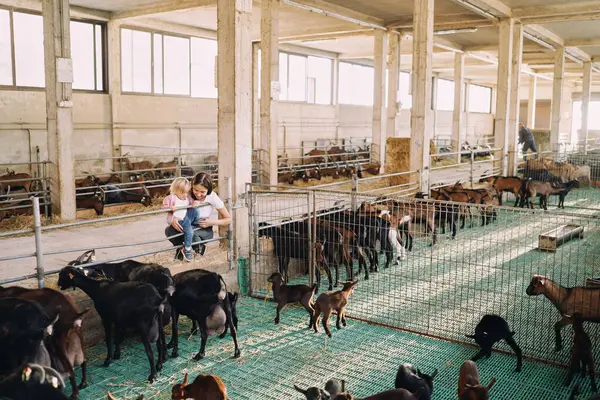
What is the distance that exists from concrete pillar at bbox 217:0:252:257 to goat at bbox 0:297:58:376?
3.54 m

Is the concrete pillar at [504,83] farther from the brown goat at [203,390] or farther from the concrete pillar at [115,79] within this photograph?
the brown goat at [203,390]

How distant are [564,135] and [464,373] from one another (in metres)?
40.5

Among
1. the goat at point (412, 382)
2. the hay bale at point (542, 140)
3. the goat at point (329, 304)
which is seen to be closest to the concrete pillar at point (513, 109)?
the hay bale at point (542, 140)

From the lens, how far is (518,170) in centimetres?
2053

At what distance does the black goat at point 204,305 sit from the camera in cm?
567

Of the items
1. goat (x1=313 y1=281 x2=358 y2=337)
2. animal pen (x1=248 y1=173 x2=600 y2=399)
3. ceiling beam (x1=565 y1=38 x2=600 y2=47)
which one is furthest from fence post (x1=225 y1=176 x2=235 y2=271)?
ceiling beam (x1=565 y1=38 x2=600 y2=47)

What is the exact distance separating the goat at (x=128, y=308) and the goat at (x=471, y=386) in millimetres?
2637

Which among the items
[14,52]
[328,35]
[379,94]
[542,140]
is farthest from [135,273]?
[542,140]

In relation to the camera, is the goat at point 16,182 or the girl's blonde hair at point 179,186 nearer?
the girl's blonde hair at point 179,186

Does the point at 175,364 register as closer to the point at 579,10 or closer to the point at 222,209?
the point at 222,209

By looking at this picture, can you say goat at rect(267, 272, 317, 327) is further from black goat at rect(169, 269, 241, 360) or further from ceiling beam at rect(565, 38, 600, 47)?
ceiling beam at rect(565, 38, 600, 47)

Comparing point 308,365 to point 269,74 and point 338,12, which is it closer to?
point 269,74

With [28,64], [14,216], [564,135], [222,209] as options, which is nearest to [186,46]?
[28,64]

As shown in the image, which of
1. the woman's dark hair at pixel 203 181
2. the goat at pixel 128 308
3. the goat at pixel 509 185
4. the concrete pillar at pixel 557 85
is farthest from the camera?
the concrete pillar at pixel 557 85
